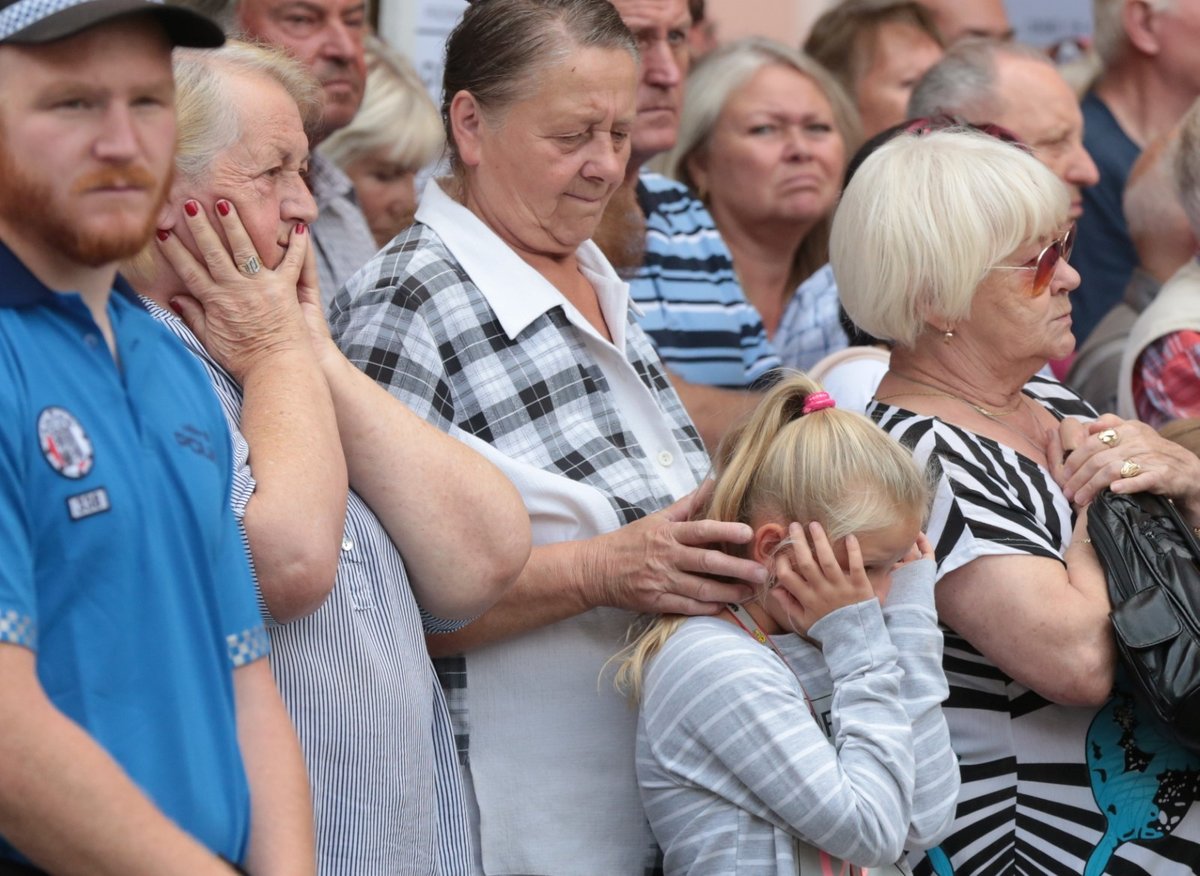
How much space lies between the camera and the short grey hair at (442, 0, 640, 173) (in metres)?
2.65

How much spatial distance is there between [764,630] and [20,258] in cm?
124

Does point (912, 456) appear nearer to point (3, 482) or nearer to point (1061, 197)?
point (1061, 197)

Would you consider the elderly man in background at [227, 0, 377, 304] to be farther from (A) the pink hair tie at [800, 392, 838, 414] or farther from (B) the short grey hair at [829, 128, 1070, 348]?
(A) the pink hair tie at [800, 392, 838, 414]

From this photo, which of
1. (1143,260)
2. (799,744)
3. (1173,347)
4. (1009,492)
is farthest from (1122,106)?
(799,744)

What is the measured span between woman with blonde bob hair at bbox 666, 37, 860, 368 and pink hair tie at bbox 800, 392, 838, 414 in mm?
1732

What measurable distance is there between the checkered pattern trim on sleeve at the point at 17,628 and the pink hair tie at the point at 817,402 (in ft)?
4.15

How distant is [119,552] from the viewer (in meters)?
1.51

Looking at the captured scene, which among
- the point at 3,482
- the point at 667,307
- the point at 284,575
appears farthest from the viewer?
the point at 667,307

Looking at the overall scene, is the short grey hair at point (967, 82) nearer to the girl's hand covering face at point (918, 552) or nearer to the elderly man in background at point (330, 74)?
the elderly man in background at point (330, 74)

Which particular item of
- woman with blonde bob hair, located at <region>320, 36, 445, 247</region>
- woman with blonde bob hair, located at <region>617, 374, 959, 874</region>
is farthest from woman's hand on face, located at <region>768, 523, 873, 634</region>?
woman with blonde bob hair, located at <region>320, 36, 445, 247</region>

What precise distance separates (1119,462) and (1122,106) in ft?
8.97

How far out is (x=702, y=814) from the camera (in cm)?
225

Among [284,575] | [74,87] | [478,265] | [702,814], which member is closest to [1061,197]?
[478,265]

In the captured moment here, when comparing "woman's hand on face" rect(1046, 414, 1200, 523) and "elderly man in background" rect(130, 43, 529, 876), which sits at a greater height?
"elderly man in background" rect(130, 43, 529, 876)
